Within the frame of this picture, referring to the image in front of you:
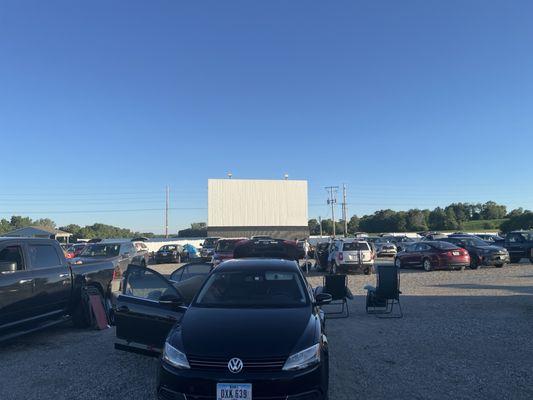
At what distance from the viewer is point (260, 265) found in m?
6.24

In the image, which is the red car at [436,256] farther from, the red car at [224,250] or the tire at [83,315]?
the tire at [83,315]

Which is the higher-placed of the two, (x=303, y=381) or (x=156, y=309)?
(x=156, y=309)

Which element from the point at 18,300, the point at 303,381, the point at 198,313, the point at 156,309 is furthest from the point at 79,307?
the point at 303,381

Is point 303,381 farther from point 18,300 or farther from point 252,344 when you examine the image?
point 18,300

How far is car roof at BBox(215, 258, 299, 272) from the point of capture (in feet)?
20.1

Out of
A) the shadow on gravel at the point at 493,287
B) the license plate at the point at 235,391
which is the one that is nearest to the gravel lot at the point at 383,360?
the license plate at the point at 235,391

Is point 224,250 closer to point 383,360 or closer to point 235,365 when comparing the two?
point 383,360

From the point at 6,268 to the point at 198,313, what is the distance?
371 cm

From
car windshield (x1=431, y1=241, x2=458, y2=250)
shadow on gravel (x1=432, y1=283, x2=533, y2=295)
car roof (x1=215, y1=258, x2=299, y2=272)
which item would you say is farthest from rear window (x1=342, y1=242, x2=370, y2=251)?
car roof (x1=215, y1=258, x2=299, y2=272)

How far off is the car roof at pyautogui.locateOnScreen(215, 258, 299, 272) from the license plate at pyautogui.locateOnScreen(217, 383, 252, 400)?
2246 mm

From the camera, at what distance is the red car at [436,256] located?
20469 mm

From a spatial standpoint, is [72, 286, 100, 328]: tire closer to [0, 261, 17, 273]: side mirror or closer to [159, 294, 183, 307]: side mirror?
[0, 261, 17, 273]: side mirror

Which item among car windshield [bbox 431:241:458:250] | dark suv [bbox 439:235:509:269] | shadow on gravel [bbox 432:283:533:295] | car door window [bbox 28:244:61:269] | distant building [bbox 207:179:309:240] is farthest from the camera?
distant building [bbox 207:179:309:240]

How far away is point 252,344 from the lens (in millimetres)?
4316
